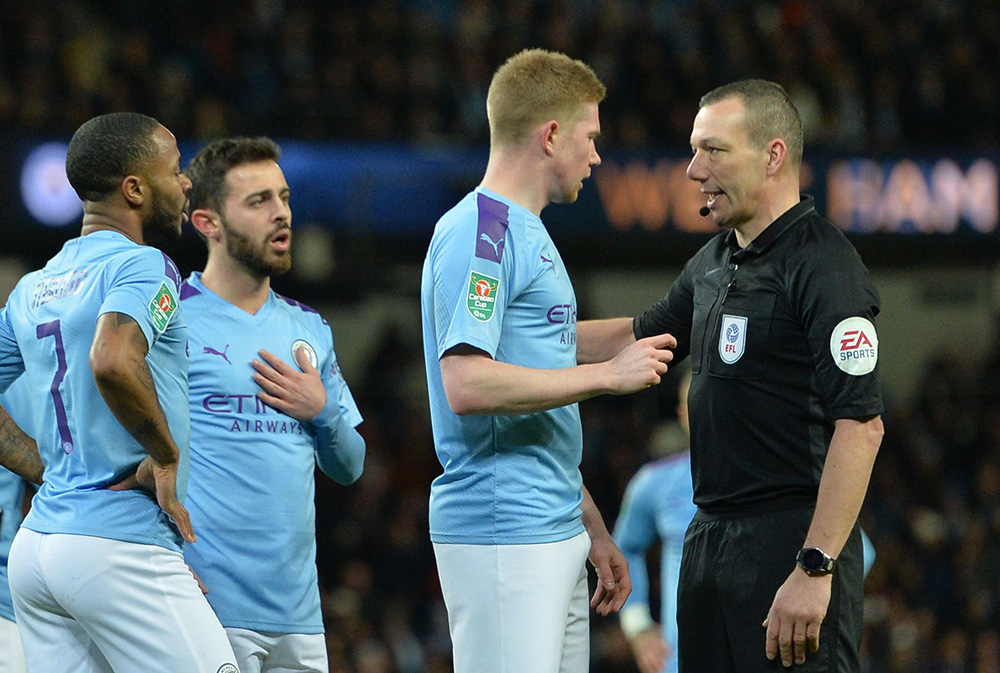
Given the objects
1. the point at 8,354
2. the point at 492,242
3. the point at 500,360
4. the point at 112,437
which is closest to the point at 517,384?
the point at 500,360

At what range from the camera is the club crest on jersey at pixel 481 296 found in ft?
11.6

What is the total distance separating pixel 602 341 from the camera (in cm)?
429

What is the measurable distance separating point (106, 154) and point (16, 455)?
0.97 metres

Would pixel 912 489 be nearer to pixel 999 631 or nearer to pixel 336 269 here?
pixel 999 631

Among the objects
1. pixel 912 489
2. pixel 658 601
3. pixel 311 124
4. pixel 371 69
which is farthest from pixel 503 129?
pixel 912 489

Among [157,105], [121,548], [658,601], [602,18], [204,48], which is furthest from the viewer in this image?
[602,18]

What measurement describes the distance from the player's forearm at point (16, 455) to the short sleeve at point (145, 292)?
736mm

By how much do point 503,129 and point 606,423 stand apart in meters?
9.57

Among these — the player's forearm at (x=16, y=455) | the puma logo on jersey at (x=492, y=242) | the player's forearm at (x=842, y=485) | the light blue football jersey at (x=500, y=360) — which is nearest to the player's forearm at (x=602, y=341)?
the light blue football jersey at (x=500, y=360)

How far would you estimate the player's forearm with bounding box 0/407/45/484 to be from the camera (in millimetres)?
3922

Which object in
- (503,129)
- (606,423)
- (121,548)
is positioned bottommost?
(606,423)

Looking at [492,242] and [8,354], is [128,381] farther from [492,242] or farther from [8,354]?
[492,242]

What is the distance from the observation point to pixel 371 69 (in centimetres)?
1275

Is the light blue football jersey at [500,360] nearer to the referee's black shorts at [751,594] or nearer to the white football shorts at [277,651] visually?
the referee's black shorts at [751,594]
